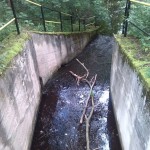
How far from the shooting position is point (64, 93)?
7.96 m

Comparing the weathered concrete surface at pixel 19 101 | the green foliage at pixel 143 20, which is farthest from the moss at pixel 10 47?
the green foliage at pixel 143 20

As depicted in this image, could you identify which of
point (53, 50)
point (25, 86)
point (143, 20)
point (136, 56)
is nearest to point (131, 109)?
point (136, 56)

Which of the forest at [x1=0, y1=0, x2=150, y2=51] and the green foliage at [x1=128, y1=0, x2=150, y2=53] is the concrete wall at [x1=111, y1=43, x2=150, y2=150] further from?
the forest at [x1=0, y1=0, x2=150, y2=51]

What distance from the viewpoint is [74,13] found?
12.1 meters

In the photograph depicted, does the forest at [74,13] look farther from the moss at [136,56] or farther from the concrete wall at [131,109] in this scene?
the concrete wall at [131,109]

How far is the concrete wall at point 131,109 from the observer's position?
3.77 m

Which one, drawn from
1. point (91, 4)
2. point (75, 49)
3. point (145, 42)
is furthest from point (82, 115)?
point (91, 4)

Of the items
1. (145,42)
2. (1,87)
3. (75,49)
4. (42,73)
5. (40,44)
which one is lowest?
(75,49)

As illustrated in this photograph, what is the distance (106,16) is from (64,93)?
21.5 feet

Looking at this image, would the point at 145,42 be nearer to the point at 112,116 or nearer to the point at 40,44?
the point at 112,116

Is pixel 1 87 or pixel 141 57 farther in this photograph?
pixel 141 57

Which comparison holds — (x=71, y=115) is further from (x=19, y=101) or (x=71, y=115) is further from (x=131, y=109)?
(x=131, y=109)

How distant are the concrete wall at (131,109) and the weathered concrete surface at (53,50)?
125 inches

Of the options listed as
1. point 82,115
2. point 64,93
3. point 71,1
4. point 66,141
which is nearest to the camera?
point 66,141
